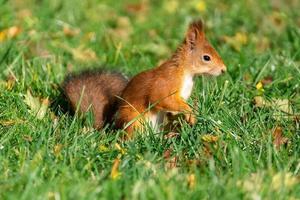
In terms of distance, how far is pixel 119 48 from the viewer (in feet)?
19.6

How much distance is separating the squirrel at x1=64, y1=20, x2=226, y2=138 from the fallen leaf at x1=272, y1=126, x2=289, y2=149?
1.46ft

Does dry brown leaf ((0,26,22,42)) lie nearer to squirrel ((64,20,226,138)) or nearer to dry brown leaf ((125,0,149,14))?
squirrel ((64,20,226,138))

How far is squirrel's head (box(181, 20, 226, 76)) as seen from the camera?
477 centimetres

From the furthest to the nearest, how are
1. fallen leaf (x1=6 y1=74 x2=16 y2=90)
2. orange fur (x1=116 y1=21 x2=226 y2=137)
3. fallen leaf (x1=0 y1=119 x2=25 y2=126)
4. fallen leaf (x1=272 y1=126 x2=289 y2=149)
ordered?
fallen leaf (x1=6 y1=74 x2=16 y2=90)
orange fur (x1=116 y1=21 x2=226 y2=137)
fallen leaf (x1=0 y1=119 x2=25 y2=126)
fallen leaf (x1=272 y1=126 x2=289 y2=149)

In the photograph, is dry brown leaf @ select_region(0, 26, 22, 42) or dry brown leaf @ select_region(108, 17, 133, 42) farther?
dry brown leaf @ select_region(108, 17, 133, 42)

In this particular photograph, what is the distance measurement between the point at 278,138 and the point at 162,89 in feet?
2.43

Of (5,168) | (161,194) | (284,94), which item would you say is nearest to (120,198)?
Result: (161,194)

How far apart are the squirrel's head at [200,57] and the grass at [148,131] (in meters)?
0.12

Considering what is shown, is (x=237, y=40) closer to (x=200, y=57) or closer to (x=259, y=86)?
(x=259, y=86)

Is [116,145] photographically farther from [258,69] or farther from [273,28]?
[273,28]

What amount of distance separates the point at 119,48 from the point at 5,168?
2.38 meters

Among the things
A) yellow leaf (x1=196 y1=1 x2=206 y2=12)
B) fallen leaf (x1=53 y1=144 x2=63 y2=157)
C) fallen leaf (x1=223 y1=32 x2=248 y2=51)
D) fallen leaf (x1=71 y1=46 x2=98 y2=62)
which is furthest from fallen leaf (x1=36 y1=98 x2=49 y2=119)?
yellow leaf (x1=196 y1=1 x2=206 y2=12)

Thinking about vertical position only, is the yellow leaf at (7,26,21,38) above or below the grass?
above

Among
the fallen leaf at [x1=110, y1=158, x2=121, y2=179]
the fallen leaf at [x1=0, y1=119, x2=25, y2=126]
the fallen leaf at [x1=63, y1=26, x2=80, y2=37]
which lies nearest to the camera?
the fallen leaf at [x1=110, y1=158, x2=121, y2=179]
